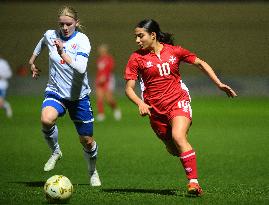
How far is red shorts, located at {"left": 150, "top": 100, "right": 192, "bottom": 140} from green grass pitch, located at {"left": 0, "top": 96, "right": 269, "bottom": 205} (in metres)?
0.79

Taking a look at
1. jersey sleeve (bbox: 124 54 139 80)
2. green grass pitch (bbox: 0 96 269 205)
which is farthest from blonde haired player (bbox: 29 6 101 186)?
green grass pitch (bbox: 0 96 269 205)

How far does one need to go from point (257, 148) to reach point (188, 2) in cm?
2680

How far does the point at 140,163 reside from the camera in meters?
13.4

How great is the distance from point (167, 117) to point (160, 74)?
56cm

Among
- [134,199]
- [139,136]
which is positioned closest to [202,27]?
[139,136]

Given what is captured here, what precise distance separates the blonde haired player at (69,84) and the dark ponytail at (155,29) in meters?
0.94

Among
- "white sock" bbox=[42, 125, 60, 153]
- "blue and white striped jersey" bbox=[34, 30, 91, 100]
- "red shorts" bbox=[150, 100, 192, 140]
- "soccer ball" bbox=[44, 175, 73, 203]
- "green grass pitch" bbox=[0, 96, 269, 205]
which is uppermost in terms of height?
"blue and white striped jersey" bbox=[34, 30, 91, 100]

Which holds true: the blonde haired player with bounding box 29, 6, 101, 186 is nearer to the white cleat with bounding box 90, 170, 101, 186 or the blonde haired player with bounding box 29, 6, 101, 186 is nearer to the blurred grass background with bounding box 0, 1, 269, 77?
the white cleat with bounding box 90, 170, 101, 186

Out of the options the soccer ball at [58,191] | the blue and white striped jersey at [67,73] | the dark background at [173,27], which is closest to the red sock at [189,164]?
the soccer ball at [58,191]

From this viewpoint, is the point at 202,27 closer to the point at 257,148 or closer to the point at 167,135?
the point at 257,148

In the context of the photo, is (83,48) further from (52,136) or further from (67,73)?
(52,136)

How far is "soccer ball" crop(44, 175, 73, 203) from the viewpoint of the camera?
8.45 metres

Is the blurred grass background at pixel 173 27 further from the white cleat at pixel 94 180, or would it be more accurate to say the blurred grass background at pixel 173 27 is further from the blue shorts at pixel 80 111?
the blue shorts at pixel 80 111

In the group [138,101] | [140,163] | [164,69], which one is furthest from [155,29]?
[140,163]
